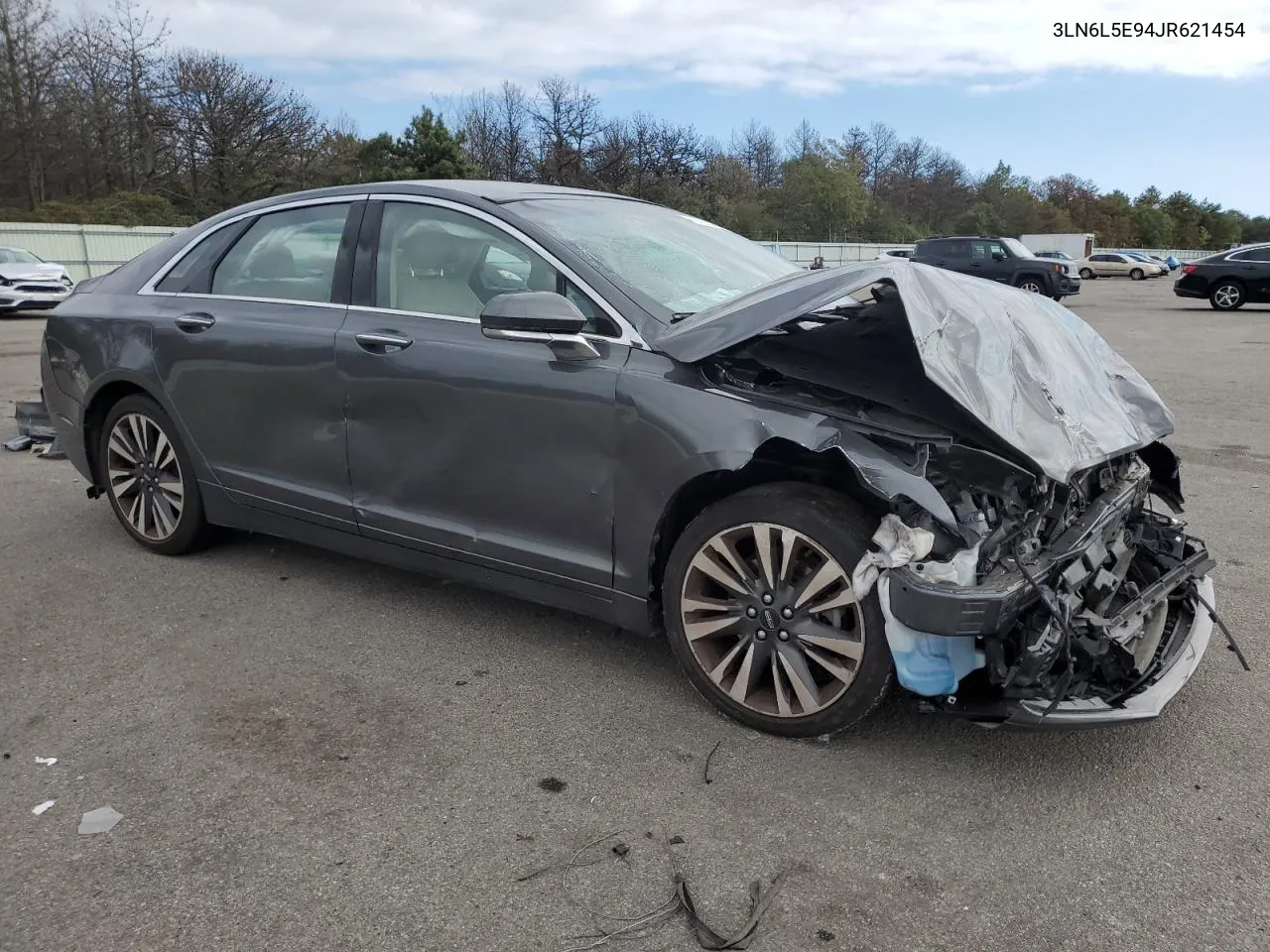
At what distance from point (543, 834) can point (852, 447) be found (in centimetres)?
137

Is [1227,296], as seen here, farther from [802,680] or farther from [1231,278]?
[802,680]

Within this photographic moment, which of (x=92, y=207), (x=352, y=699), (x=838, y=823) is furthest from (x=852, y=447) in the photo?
(x=92, y=207)

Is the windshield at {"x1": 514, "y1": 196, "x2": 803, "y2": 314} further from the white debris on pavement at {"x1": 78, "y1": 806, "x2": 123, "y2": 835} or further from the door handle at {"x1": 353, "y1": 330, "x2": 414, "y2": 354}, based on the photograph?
the white debris on pavement at {"x1": 78, "y1": 806, "x2": 123, "y2": 835}

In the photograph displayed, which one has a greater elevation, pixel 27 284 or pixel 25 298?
pixel 27 284

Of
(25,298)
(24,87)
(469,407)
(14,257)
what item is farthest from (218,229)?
(24,87)

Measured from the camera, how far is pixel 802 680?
9.71ft

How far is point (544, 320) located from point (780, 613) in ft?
3.89

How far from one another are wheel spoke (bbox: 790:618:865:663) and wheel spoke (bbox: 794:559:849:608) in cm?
7

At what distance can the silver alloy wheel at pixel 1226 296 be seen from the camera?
69.8 feet

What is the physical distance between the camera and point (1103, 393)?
11.3ft

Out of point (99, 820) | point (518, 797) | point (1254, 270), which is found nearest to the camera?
point (99, 820)

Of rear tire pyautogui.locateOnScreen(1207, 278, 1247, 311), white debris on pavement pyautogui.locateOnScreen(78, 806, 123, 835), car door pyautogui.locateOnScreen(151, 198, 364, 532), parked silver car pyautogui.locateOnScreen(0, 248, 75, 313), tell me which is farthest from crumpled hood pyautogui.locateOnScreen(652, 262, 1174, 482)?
rear tire pyautogui.locateOnScreen(1207, 278, 1247, 311)

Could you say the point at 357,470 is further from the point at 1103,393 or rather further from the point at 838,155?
the point at 838,155

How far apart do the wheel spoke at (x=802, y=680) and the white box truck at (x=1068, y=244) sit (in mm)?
55416
